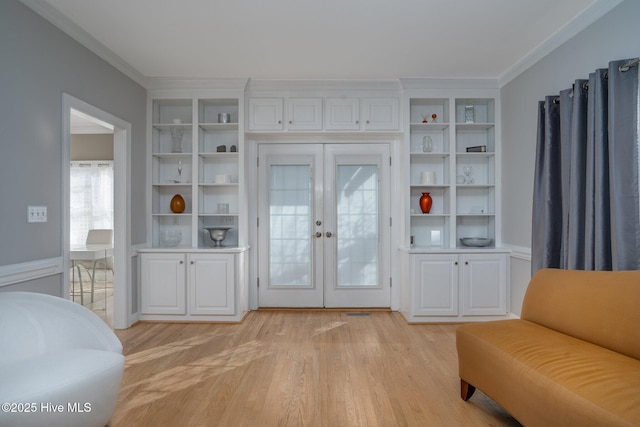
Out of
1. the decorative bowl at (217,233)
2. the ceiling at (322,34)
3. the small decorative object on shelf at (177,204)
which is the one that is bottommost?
the decorative bowl at (217,233)

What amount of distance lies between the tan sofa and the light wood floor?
0.37 m

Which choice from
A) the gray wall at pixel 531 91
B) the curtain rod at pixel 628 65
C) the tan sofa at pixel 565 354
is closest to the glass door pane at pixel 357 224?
the gray wall at pixel 531 91

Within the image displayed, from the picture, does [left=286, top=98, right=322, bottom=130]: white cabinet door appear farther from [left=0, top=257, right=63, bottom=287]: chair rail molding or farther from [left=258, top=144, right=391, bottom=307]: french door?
[left=0, top=257, right=63, bottom=287]: chair rail molding

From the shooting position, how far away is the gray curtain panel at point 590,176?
2.20m

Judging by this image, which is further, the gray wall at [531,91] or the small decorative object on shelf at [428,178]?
the small decorative object on shelf at [428,178]

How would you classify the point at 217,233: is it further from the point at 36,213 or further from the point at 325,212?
the point at 36,213

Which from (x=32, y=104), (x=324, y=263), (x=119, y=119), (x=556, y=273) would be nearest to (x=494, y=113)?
(x=556, y=273)

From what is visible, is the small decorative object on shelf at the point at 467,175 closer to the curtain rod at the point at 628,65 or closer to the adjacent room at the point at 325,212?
the adjacent room at the point at 325,212

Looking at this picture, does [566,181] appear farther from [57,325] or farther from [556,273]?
[57,325]

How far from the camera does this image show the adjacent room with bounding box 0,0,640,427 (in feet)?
6.39

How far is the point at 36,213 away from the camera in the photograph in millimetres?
2529

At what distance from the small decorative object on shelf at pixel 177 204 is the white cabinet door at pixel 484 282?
3.30 m

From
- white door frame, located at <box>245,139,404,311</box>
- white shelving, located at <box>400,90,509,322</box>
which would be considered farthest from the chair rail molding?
white shelving, located at <box>400,90,509,322</box>

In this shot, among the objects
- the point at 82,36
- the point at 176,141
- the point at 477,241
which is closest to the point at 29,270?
the point at 82,36
